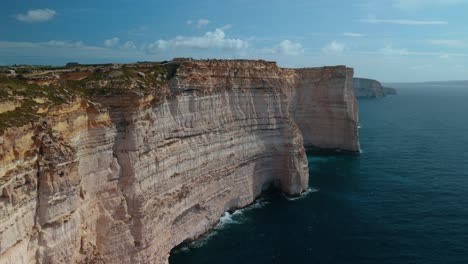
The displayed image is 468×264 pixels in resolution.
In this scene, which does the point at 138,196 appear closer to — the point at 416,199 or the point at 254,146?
the point at 254,146

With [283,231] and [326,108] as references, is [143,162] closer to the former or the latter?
[283,231]

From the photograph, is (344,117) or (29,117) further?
(344,117)

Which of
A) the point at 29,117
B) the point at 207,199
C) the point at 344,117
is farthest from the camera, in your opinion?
the point at 344,117

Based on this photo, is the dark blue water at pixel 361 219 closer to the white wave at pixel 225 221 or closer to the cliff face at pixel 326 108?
the white wave at pixel 225 221

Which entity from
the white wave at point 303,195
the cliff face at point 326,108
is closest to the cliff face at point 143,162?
the white wave at point 303,195

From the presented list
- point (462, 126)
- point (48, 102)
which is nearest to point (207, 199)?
point (48, 102)

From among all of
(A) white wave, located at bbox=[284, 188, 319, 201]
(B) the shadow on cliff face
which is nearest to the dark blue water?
(B) the shadow on cliff face

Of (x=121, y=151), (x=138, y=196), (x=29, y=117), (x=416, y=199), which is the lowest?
(x=416, y=199)
